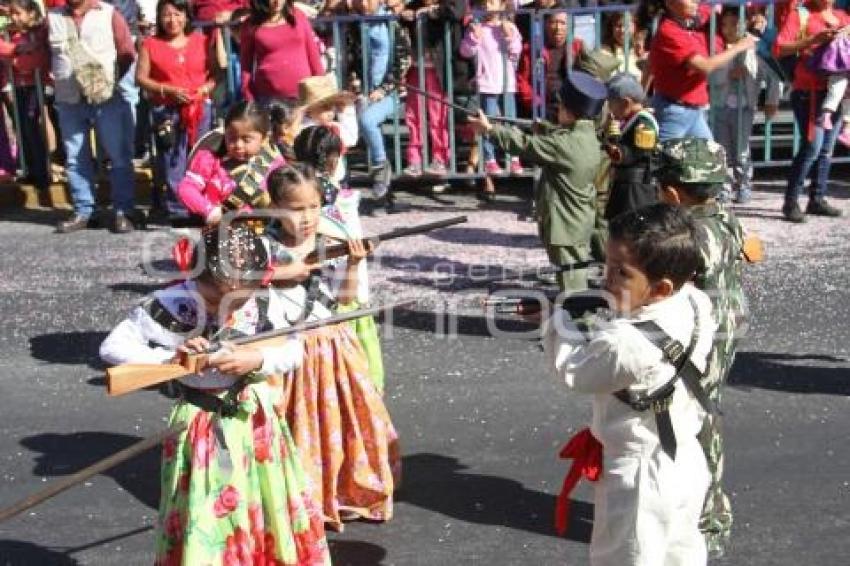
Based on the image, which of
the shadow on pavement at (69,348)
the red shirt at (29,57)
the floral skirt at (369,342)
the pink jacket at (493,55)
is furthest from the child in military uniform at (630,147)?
the red shirt at (29,57)

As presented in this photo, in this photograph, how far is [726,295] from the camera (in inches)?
207

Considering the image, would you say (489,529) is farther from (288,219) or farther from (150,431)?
(150,431)

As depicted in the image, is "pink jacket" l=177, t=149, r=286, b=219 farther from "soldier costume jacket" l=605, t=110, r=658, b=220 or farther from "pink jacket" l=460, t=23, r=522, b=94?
Answer: "pink jacket" l=460, t=23, r=522, b=94

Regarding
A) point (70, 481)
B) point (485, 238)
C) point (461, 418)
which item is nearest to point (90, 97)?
point (485, 238)

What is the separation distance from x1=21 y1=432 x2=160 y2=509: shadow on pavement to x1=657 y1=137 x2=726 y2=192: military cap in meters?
2.59

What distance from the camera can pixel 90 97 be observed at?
10.7m

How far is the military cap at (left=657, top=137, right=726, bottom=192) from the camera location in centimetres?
521

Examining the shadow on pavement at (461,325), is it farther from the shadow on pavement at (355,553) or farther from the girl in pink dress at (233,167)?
the shadow on pavement at (355,553)

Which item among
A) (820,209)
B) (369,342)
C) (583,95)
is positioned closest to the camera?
(369,342)

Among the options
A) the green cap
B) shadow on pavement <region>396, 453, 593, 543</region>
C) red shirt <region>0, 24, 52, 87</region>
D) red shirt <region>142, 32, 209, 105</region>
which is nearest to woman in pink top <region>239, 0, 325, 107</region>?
red shirt <region>142, 32, 209, 105</region>

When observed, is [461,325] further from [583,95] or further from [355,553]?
[355,553]

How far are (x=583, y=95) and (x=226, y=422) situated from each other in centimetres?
334

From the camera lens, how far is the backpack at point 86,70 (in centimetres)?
1066

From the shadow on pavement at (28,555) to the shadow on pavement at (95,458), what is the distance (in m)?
0.54
